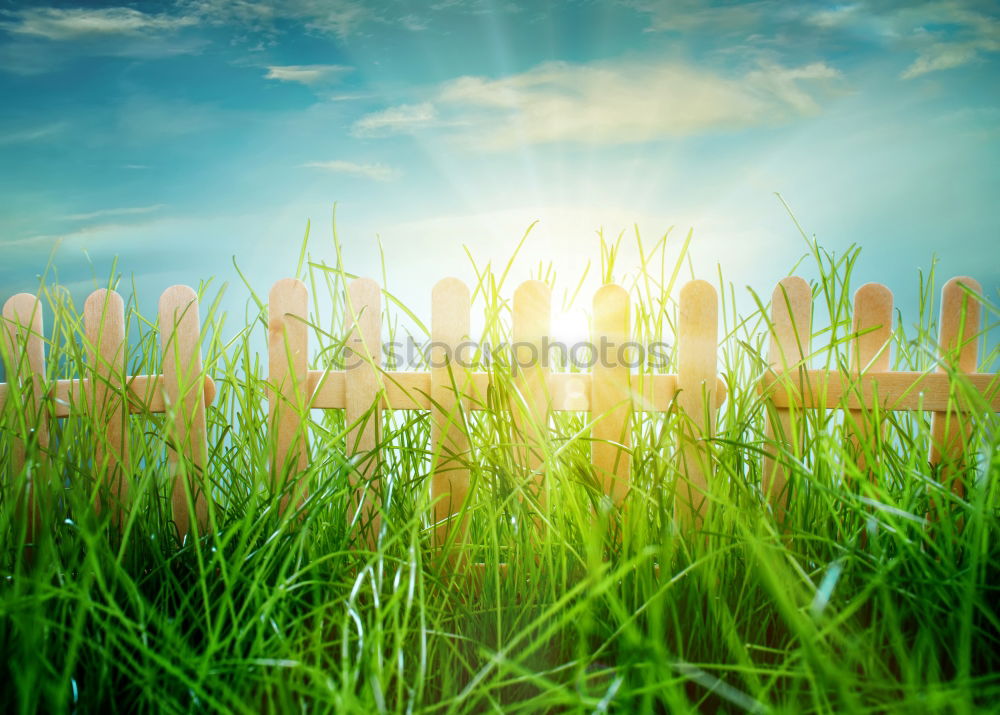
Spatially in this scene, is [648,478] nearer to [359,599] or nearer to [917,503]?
[917,503]

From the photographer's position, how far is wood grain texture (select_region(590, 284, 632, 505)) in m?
2.58

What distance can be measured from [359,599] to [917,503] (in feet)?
4.94

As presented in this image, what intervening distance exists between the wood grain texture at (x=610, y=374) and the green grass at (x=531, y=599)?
11 cm

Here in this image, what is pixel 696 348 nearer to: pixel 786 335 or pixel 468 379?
pixel 786 335

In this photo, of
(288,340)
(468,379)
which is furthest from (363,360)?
(468,379)

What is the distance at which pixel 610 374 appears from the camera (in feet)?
8.61

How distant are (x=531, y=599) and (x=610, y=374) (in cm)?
108

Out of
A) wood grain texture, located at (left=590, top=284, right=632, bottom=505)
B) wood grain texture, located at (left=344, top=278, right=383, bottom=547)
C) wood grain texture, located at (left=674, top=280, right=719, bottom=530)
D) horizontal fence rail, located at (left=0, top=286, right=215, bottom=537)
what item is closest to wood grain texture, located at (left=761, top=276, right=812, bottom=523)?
wood grain texture, located at (left=674, top=280, right=719, bottom=530)

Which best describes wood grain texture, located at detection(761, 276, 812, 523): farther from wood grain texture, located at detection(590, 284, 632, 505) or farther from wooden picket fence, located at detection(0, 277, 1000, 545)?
wood grain texture, located at detection(590, 284, 632, 505)

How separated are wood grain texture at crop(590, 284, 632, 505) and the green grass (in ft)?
0.37

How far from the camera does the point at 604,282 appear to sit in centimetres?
263

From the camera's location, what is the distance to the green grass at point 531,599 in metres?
1.20

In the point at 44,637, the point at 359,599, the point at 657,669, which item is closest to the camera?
the point at 657,669

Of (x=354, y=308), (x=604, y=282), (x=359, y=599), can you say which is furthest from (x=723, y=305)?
(x=359, y=599)
